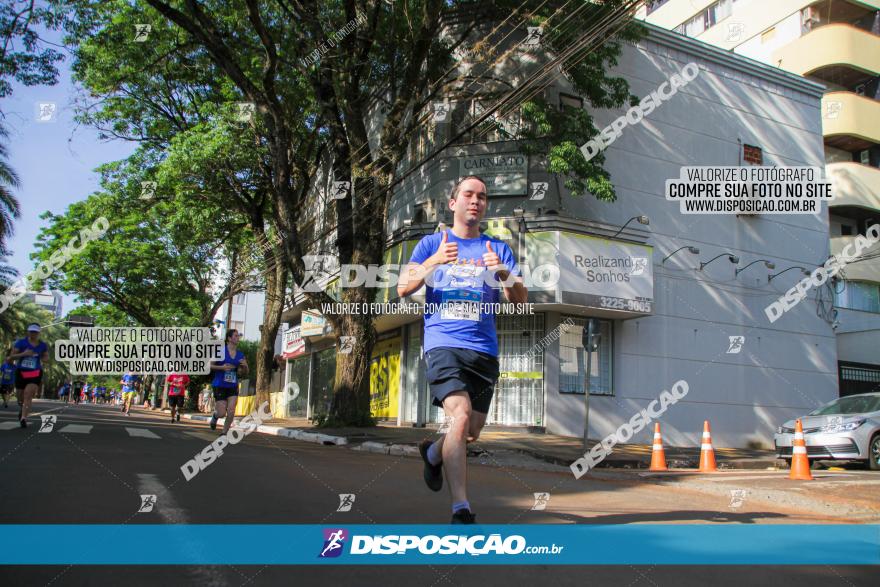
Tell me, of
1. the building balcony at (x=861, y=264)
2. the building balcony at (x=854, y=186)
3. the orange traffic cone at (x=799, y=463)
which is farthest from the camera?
the building balcony at (x=854, y=186)

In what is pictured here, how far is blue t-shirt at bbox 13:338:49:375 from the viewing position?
1193 centimetres

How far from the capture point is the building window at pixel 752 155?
2164 cm

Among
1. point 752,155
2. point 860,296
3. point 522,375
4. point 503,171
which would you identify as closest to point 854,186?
point 860,296

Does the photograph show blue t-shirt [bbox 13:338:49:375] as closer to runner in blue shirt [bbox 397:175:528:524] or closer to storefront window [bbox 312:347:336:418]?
runner in blue shirt [bbox 397:175:528:524]

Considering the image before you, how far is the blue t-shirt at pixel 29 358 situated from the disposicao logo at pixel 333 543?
33.6 feet

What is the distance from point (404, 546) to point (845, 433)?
11.3 metres

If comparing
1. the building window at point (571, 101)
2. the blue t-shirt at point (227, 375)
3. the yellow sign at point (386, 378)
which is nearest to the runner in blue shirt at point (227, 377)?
the blue t-shirt at point (227, 375)

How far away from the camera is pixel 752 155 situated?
856 inches

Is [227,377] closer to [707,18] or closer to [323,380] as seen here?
[323,380]

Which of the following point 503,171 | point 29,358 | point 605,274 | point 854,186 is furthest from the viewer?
point 854,186

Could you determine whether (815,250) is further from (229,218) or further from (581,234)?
(229,218)

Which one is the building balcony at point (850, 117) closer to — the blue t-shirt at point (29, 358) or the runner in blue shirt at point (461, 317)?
the blue t-shirt at point (29, 358)

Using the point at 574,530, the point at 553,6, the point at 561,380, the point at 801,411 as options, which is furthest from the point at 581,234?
the point at 574,530

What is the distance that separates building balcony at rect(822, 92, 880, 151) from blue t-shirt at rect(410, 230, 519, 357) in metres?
26.1
